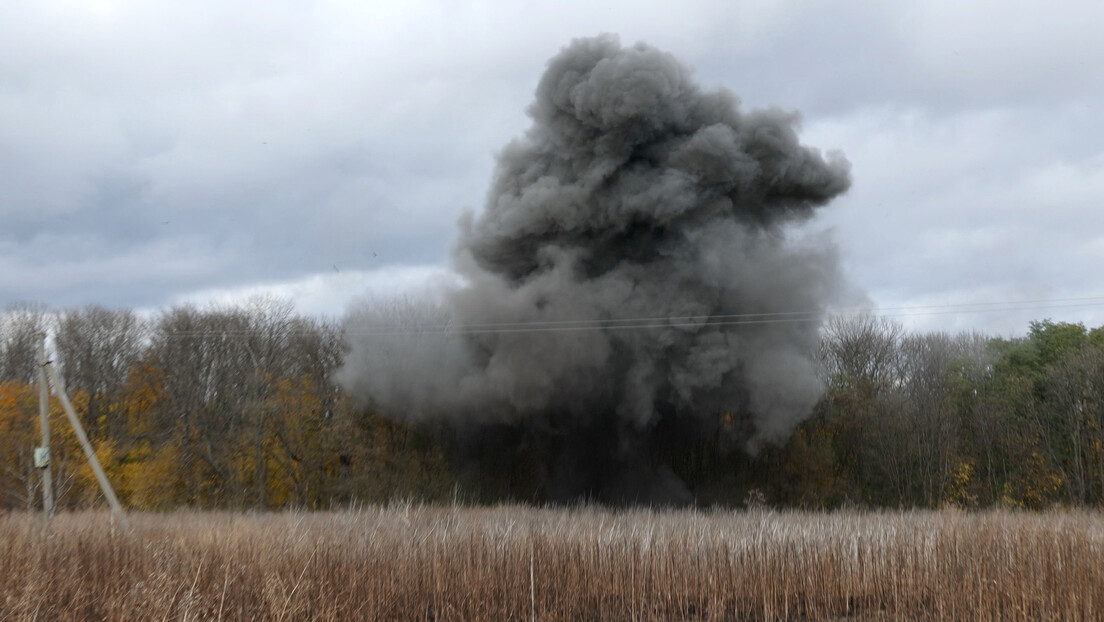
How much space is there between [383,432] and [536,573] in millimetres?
23742

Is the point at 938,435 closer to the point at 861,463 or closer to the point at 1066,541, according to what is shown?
the point at 861,463

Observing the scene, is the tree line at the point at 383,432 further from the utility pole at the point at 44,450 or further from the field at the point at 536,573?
the field at the point at 536,573

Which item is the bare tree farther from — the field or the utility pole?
the field

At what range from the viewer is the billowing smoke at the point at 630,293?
3038 centimetres

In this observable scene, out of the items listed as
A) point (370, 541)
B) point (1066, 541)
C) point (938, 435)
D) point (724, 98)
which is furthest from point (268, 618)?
point (938, 435)

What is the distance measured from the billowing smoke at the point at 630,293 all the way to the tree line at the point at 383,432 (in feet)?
4.87

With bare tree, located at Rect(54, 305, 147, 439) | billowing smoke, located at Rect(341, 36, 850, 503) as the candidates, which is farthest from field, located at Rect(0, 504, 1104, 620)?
bare tree, located at Rect(54, 305, 147, 439)

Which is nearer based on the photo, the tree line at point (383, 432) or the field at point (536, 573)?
the field at point (536, 573)

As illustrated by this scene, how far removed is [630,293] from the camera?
30516mm

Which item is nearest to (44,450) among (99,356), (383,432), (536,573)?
(536,573)

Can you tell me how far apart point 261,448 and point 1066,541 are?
36910mm

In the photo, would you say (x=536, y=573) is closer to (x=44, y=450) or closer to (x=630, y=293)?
(x=44, y=450)

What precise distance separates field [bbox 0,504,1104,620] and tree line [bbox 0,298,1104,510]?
1797 centimetres

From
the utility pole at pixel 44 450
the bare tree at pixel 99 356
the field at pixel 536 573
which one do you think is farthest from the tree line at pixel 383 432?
the field at pixel 536 573
